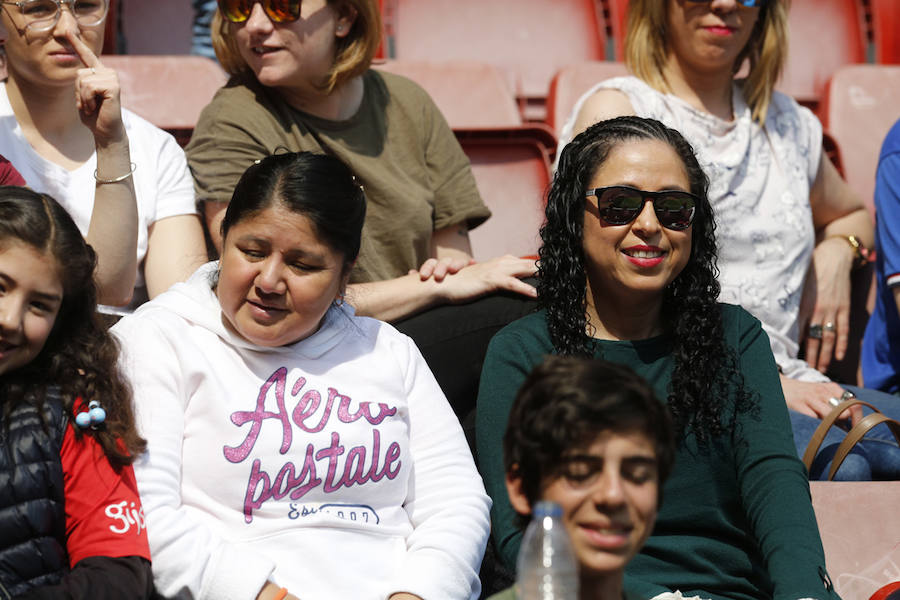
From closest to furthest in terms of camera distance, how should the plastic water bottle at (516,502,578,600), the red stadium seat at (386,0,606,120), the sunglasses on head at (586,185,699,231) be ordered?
1. the plastic water bottle at (516,502,578,600)
2. the sunglasses on head at (586,185,699,231)
3. the red stadium seat at (386,0,606,120)

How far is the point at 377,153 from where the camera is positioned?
9.18 ft

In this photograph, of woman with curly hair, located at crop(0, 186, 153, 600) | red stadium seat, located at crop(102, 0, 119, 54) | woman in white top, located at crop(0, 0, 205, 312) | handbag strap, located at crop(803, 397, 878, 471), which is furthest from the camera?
red stadium seat, located at crop(102, 0, 119, 54)

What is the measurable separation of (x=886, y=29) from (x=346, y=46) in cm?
272

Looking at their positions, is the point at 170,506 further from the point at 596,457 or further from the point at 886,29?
the point at 886,29

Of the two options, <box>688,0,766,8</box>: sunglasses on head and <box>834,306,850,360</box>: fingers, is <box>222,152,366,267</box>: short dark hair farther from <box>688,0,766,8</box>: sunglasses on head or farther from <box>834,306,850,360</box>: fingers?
<box>834,306,850,360</box>: fingers

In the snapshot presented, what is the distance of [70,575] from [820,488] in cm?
142

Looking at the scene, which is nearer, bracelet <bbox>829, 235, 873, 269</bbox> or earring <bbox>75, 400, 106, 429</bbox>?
earring <bbox>75, 400, 106, 429</bbox>

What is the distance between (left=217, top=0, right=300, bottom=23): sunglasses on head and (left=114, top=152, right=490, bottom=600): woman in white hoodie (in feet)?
2.45

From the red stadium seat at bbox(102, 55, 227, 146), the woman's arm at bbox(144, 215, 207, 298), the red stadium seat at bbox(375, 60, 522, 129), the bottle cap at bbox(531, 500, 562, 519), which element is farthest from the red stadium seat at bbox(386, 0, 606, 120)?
the bottle cap at bbox(531, 500, 562, 519)

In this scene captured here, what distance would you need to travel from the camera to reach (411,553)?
1.92 metres

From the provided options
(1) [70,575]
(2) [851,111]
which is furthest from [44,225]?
(2) [851,111]

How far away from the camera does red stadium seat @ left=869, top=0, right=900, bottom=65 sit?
4555mm

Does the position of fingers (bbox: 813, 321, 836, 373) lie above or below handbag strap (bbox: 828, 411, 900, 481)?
below

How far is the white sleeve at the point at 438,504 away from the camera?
6.15 ft
